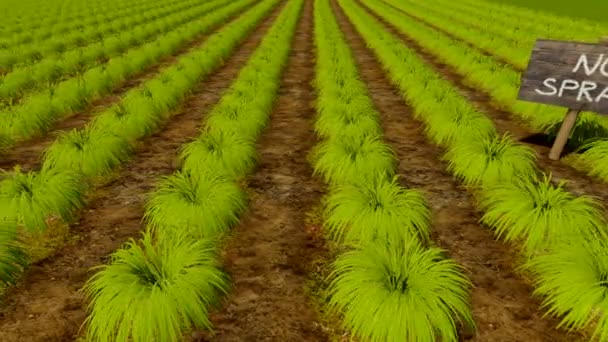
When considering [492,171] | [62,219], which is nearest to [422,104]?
[492,171]

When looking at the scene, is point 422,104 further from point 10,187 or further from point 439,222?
point 10,187

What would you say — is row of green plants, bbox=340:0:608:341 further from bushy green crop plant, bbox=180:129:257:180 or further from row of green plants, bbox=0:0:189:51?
row of green plants, bbox=0:0:189:51

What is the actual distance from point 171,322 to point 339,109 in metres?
6.22

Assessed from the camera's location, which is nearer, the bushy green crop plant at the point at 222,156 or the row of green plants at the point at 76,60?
the bushy green crop plant at the point at 222,156

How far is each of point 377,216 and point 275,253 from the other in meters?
1.24

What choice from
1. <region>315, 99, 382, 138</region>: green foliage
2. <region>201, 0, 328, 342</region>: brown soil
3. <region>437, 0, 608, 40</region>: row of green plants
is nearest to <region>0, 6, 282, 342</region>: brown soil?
<region>201, 0, 328, 342</region>: brown soil

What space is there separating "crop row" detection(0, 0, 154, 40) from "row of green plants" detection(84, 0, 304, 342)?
13781 millimetres

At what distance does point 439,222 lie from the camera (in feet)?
18.7

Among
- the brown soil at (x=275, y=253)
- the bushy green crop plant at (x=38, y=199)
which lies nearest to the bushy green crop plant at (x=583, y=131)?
the brown soil at (x=275, y=253)

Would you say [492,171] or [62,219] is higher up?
[492,171]

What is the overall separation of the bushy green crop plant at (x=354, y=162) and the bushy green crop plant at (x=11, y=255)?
12.8ft

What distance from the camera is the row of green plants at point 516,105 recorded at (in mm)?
7297

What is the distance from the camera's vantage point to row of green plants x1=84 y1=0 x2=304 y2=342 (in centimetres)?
374

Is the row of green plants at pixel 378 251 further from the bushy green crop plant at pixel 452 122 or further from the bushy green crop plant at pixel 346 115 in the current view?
the bushy green crop plant at pixel 452 122
